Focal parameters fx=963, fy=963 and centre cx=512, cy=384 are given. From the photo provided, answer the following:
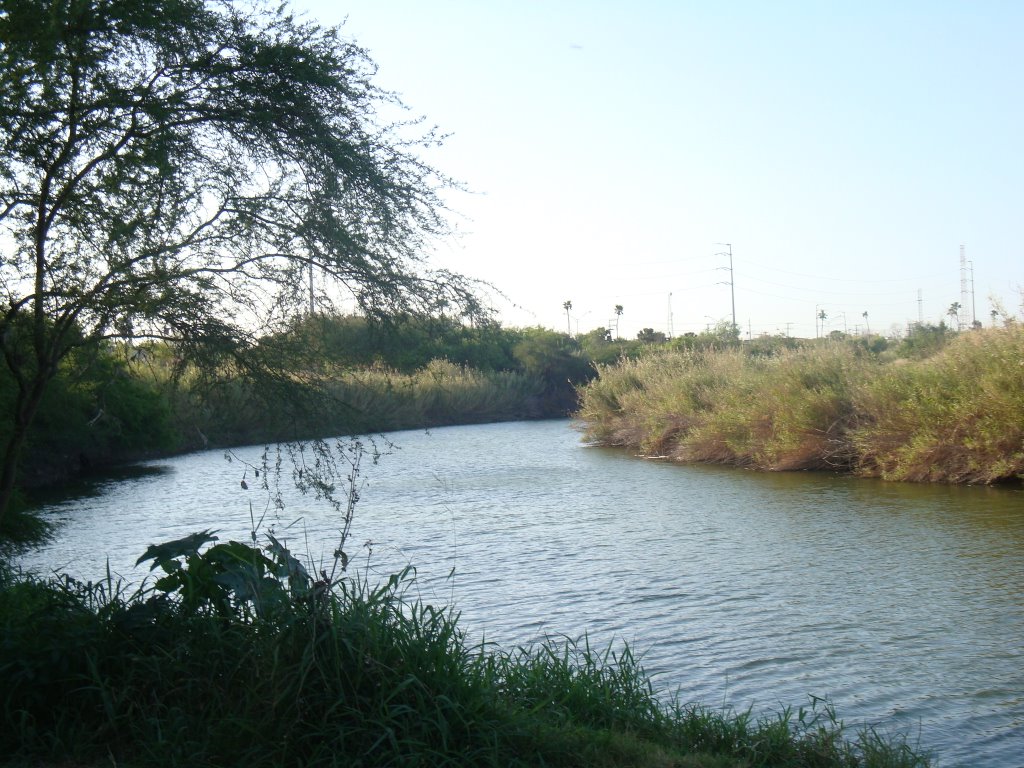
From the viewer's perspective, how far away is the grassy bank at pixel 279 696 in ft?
16.0

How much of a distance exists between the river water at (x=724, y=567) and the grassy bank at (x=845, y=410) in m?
0.86

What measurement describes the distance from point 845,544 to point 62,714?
1233 cm

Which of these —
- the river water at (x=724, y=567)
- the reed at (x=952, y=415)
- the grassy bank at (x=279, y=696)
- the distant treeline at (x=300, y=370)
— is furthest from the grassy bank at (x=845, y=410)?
the grassy bank at (x=279, y=696)

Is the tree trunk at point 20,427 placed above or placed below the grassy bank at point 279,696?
above

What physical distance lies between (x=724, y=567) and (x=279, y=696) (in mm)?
9825

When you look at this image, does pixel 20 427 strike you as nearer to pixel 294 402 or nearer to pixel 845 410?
pixel 294 402

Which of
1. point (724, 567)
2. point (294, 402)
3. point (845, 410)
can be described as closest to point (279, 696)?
point (294, 402)

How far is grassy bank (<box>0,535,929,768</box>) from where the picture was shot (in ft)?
16.0

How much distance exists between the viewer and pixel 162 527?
62.0 ft

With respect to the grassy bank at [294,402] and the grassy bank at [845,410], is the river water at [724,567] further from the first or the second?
the grassy bank at [845,410]

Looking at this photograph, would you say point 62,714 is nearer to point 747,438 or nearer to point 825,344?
point 747,438

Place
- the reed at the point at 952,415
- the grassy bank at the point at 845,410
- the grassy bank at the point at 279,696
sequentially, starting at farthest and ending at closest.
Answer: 1. the grassy bank at the point at 845,410
2. the reed at the point at 952,415
3. the grassy bank at the point at 279,696

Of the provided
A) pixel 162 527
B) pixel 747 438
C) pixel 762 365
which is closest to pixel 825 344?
pixel 762 365

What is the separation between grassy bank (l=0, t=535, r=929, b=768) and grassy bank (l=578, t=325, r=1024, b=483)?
15.1 m
